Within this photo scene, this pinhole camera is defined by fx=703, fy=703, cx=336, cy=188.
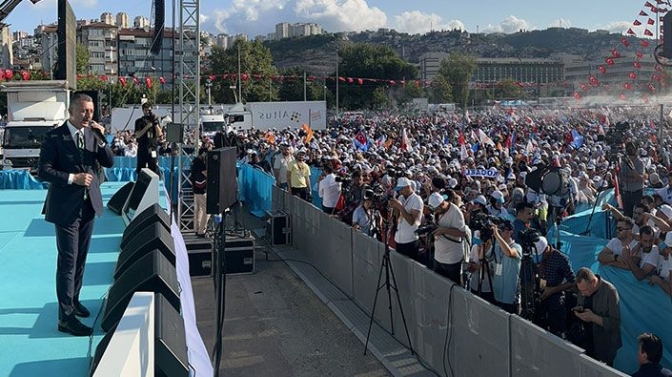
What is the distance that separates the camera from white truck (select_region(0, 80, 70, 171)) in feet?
72.8

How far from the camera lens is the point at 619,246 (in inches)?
343

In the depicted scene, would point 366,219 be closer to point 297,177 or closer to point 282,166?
point 297,177

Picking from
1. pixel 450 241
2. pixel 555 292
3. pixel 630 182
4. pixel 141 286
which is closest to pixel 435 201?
pixel 450 241

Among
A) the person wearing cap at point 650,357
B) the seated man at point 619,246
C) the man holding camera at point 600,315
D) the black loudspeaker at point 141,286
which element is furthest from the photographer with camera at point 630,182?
the black loudspeaker at point 141,286

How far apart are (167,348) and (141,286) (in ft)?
2.92

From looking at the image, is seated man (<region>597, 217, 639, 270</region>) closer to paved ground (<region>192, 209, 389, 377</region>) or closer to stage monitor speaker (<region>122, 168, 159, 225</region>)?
paved ground (<region>192, 209, 389, 377</region>)

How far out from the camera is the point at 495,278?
8297 millimetres

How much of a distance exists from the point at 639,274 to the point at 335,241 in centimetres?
611

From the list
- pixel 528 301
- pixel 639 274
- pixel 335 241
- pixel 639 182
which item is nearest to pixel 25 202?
pixel 335 241

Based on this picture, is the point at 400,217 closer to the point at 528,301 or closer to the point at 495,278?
the point at 495,278

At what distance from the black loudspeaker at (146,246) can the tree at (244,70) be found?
76.7m

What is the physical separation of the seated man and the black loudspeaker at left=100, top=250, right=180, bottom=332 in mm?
5310

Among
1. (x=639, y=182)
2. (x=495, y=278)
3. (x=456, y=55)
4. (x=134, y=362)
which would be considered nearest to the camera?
(x=134, y=362)

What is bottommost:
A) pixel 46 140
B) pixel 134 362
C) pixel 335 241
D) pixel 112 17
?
pixel 335 241
